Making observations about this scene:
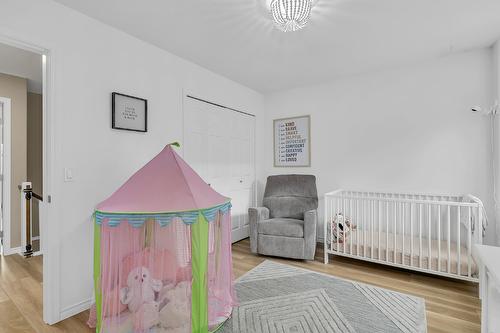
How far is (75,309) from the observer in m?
2.02

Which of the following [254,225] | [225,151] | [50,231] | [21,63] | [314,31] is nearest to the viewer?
[50,231]

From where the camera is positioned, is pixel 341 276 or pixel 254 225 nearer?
pixel 341 276

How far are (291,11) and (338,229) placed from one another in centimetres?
234

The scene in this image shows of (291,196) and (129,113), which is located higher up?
(129,113)

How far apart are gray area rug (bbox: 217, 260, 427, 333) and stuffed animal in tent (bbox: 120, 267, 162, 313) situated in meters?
0.57

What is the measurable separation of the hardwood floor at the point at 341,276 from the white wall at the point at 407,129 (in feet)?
3.05

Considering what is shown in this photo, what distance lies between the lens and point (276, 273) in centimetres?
274

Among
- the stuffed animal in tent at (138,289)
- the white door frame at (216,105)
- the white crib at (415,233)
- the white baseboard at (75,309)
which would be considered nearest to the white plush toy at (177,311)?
the stuffed animal in tent at (138,289)

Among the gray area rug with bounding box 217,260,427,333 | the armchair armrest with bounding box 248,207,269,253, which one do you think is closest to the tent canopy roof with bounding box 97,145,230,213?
the gray area rug with bounding box 217,260,427,333

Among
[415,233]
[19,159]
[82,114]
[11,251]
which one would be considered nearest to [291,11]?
[82,114]

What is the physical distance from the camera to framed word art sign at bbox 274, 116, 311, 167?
396 centimetres

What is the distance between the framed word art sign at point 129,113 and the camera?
2.28m

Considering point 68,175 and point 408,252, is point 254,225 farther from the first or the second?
point 68,175

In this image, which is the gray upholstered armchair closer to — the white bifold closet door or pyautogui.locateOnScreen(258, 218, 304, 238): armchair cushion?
pyautogui.locateOnScreen(258, 218, 304, 238): armchair cushion
